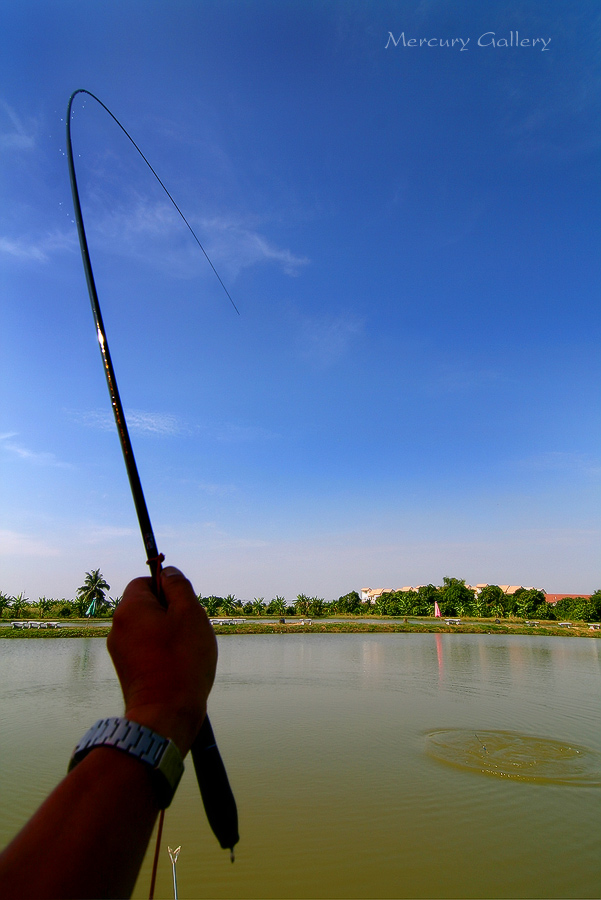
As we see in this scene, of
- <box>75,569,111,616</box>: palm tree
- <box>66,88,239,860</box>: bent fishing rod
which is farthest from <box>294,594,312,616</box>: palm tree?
<box>66,88,239,860</box>: bent fishing rod

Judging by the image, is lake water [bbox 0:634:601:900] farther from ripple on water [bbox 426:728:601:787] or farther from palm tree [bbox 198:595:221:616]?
palm tree [bbox 198:595:221:616]

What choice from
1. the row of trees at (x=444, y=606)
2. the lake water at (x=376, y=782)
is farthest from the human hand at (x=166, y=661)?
the row of trees at (x=444, y=606)

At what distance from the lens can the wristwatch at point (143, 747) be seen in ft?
3.42

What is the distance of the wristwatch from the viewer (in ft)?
3.42

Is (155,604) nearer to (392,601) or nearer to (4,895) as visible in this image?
(4,895)

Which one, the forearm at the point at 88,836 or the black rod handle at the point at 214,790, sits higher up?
the forearm at the point at 88,836

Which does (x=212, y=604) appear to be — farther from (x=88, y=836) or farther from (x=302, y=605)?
(x=88, y=836)

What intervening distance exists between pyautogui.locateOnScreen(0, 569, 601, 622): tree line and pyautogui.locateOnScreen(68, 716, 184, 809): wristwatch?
72009 millimetres

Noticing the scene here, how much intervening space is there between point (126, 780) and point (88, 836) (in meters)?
0.11

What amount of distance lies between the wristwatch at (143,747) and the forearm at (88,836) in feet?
0.05

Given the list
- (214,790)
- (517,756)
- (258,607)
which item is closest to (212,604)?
(258,607)

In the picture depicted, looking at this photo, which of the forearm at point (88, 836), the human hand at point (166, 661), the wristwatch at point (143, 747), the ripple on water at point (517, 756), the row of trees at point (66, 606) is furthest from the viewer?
the row of trees at point (66, 606)

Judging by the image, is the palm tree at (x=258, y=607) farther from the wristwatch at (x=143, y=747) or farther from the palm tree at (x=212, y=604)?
the wristwatch at (x=143, y=747)

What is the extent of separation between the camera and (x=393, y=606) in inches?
3292
